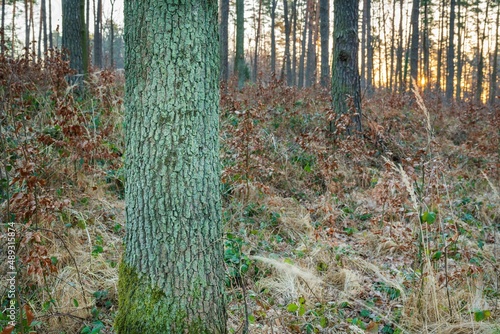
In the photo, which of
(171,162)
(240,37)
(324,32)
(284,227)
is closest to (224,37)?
(240,37)

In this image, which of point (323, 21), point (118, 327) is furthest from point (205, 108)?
point (323, 21)

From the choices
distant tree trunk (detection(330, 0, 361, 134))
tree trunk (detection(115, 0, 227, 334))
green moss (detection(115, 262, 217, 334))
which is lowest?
green moss (detection(115, 262, 217, 334))

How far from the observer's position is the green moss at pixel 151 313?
204 centimetres

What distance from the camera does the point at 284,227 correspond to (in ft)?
14.6

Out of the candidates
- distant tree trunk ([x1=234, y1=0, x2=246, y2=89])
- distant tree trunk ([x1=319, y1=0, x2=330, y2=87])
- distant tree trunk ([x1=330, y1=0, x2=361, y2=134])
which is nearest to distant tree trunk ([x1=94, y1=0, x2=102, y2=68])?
distant tree trunk ([x1=234, y1=0, x2=246, y2=89])

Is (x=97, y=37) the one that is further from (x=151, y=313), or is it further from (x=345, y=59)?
(x=151, y=313)

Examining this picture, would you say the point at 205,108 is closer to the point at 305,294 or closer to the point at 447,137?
the point at 305,294

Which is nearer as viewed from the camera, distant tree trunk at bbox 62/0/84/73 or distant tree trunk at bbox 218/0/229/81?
distant tree trunk at bbox 62/0/84/73

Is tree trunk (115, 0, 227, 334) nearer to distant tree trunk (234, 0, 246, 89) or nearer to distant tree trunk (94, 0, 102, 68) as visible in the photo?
distant tree trunk (234, 0, 246, 89)

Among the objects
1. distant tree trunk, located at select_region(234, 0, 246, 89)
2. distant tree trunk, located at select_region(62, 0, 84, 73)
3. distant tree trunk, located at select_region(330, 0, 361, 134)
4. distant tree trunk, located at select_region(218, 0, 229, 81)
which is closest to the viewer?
distant tree trunk, located at select_region(330, 0, 361, 134)

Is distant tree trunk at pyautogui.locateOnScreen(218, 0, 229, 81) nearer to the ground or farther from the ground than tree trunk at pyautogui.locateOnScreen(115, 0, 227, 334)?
farther from the ground

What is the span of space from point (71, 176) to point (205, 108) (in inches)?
118

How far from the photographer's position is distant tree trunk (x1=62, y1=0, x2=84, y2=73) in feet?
22.5

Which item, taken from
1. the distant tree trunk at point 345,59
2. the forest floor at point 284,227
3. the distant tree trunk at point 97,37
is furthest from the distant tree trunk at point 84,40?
the distant tree trunk at point 97,37
